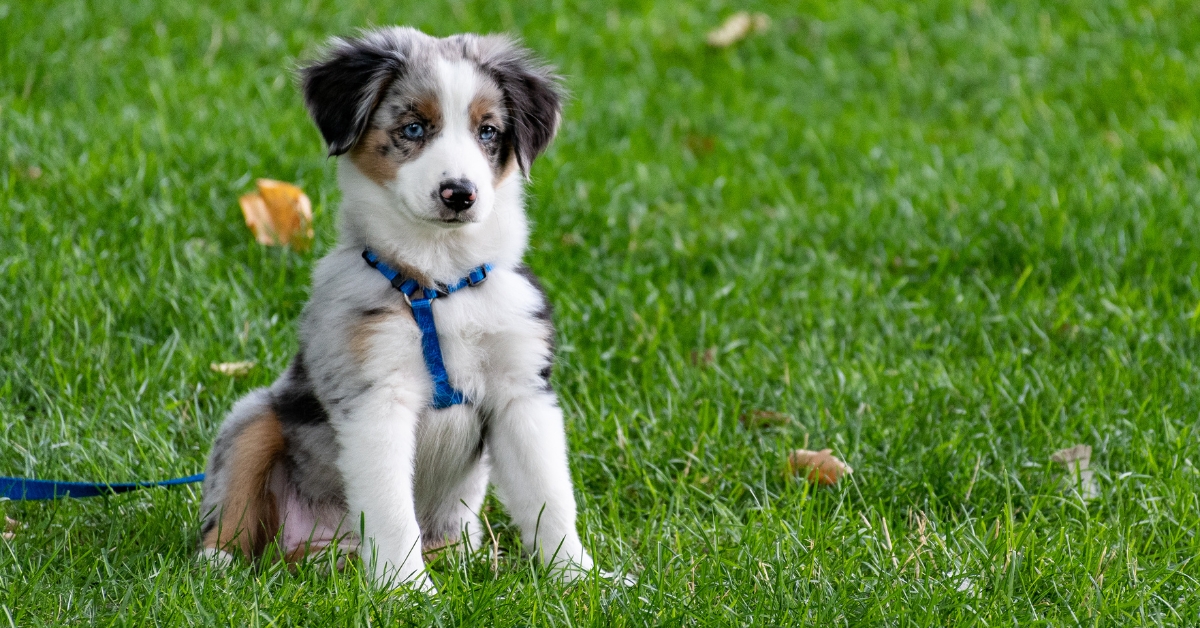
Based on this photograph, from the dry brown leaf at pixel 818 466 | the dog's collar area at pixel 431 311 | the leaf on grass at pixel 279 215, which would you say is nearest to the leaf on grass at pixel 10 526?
the dog's collar area at pixel 431 311

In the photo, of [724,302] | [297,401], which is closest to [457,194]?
[297,401]

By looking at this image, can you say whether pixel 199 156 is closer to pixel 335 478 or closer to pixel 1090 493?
pixel 335 478

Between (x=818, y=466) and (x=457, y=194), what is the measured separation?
157cm

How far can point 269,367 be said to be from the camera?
4.39m

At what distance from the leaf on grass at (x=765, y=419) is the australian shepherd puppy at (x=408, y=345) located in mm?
1155

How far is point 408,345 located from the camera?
3150mm

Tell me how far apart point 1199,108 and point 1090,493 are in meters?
4.30

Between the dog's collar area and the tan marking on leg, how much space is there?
0.51 meters

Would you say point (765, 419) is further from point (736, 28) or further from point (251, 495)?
point (736, 28)

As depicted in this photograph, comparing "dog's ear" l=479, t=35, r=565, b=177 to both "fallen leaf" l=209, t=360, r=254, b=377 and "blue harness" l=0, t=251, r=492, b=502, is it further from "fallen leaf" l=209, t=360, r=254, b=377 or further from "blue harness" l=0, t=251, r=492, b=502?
"fallen leaf" l=209, t=360, r=254, b=377

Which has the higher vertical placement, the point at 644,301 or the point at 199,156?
the point at 199,156

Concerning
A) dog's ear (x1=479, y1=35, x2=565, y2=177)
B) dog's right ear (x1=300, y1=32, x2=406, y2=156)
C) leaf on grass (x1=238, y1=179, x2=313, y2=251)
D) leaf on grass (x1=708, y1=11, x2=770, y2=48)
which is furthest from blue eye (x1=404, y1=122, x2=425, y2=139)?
leaf on grass (x1=708, y1=11, x2=770, y2=48)

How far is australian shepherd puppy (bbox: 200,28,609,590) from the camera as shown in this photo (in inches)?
122

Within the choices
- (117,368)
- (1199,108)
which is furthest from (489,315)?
(1199,108)
